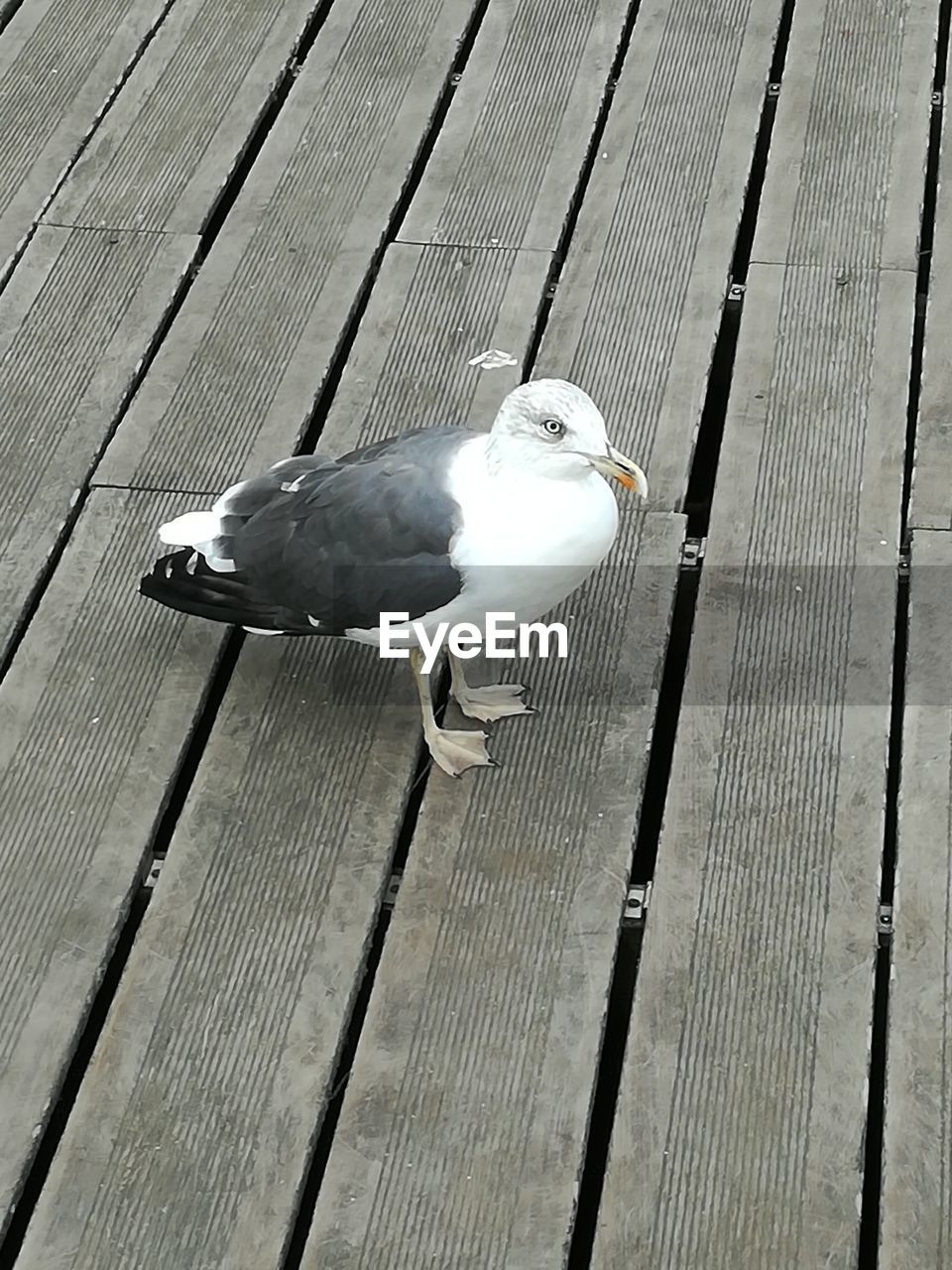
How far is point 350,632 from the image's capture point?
2270 millimetres

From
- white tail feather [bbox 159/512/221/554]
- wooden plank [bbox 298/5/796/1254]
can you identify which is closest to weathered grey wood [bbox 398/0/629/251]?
wooden plank [bbox 298/5/796/1254]

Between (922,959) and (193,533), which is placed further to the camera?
(193,533)

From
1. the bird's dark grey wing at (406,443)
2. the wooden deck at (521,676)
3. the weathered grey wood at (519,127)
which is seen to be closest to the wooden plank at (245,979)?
the wooden deck at (521,676)

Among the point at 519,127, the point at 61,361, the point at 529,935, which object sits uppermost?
the point at 61,361

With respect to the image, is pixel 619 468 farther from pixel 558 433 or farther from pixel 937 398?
pixel 937 398

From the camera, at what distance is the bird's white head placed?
2.10 m

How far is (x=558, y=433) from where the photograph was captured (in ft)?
6.92

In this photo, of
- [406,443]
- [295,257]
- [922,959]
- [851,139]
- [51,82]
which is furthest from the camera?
[51,82]

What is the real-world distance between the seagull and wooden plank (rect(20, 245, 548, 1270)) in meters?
0.13

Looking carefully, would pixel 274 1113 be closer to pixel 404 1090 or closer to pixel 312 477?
pixel 404 1090

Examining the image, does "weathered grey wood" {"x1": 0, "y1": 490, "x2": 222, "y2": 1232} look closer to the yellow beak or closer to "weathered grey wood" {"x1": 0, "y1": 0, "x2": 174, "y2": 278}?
the yellow beak

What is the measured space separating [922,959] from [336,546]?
91 centimetres

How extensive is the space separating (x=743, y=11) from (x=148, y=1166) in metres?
2.76

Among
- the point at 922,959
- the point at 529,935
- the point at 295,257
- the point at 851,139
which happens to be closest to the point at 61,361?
the point at 295,257
